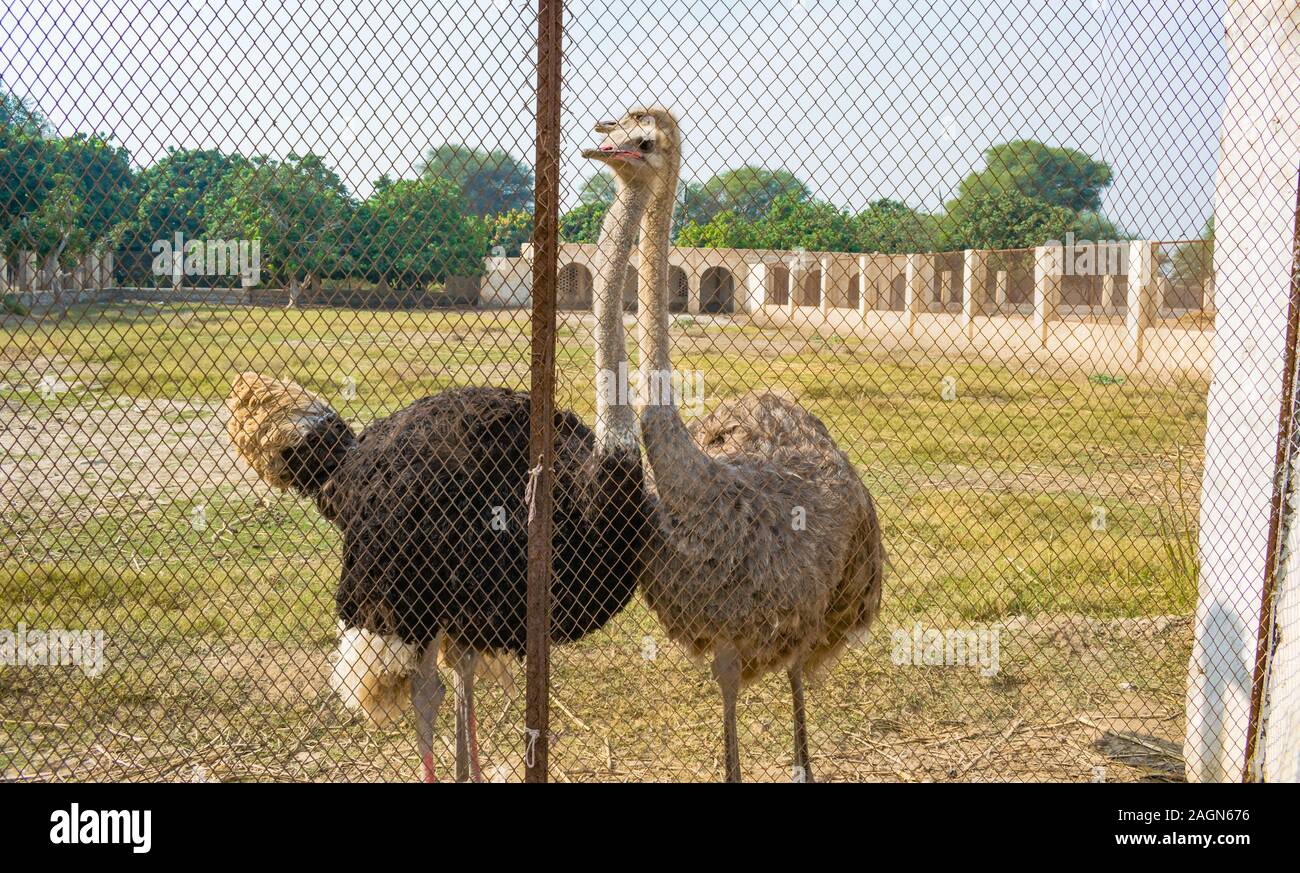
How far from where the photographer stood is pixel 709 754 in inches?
185

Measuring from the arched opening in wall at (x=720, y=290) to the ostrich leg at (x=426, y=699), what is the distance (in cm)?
176

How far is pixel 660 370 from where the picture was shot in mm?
3699

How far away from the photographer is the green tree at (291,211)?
4.34 metres

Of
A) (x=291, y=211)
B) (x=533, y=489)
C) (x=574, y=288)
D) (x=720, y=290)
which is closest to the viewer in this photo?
(x=533, y=489)

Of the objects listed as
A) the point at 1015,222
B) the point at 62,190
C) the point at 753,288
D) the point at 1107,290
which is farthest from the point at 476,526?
the point at 1015,222

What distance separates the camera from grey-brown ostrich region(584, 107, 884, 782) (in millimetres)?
3705

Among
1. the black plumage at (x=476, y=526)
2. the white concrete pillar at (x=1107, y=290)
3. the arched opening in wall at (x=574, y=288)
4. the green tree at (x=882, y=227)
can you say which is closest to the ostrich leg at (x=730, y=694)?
the black plumage at (x=476, y=526)

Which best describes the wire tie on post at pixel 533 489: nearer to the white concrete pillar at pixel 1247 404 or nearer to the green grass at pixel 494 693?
the green grass at pixel 494 693

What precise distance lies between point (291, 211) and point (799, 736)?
299cm

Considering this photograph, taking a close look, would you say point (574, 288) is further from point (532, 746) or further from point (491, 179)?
point (532, 746)

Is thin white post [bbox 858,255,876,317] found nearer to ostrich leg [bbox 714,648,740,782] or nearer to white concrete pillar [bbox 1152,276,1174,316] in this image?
white concrete pillar [bbox 1152,276,1174,316]
